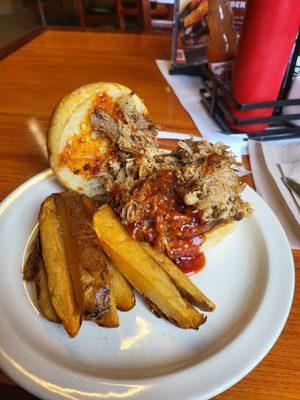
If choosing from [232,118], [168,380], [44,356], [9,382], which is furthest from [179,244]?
[232,118]

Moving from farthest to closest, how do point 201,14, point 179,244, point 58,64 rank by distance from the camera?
point 58,64
point 201,14
point 179,244

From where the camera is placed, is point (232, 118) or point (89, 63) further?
point (89, 63)

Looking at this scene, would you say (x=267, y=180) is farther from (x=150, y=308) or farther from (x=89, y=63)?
(x=89, y=63)

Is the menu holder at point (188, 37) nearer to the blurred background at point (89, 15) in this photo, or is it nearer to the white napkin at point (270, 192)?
the blurred background at point (89, 15)

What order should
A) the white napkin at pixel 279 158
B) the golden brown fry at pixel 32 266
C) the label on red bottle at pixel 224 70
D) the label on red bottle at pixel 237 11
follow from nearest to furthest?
1. the golden brown fry at pixel 32 266
2. the white napkin at pixel 279 158
3. the label on red bottle at pixel 224 70
4. the label on red bottle at pixel 237 11

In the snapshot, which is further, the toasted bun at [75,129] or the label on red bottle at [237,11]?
the label on red bottle at [237,11]

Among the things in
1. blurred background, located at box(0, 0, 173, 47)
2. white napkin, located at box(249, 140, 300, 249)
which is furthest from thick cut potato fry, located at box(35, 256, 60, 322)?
blurred background, located at box(0, 0, 173, 47)

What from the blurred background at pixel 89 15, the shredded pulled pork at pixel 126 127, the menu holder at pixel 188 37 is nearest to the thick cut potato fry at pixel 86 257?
the shredded pulled pork at pixel 126 127
